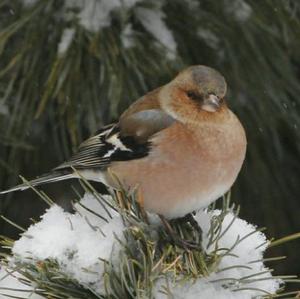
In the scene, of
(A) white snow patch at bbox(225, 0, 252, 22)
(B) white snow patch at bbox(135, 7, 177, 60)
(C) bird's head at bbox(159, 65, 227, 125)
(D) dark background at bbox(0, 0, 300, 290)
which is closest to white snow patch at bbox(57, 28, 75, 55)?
(D) dark background at bbox(0, 0, 300, 290)

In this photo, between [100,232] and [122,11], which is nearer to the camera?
[100,232]

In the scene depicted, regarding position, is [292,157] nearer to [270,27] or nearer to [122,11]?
[270,27]

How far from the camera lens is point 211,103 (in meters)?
1.42

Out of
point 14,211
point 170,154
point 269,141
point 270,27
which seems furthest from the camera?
point 14,211

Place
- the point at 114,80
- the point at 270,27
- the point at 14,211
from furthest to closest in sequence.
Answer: the point at 14,211 → the point at 270,27 → the point at 114,80

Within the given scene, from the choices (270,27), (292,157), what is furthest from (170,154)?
(292,157)

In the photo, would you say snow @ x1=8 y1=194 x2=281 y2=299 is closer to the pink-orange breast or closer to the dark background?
the pink-orange breast

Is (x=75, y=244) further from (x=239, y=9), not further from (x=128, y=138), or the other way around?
(x=239, y=9)

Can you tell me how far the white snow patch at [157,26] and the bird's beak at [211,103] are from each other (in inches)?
9.8

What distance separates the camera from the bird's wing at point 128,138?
1.45 metres

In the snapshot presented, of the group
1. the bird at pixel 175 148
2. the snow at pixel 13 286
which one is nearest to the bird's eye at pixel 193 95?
the bird at pixel 175 148

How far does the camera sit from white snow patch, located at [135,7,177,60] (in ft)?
5.45

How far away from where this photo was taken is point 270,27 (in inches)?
68.2

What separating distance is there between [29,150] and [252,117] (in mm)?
546
